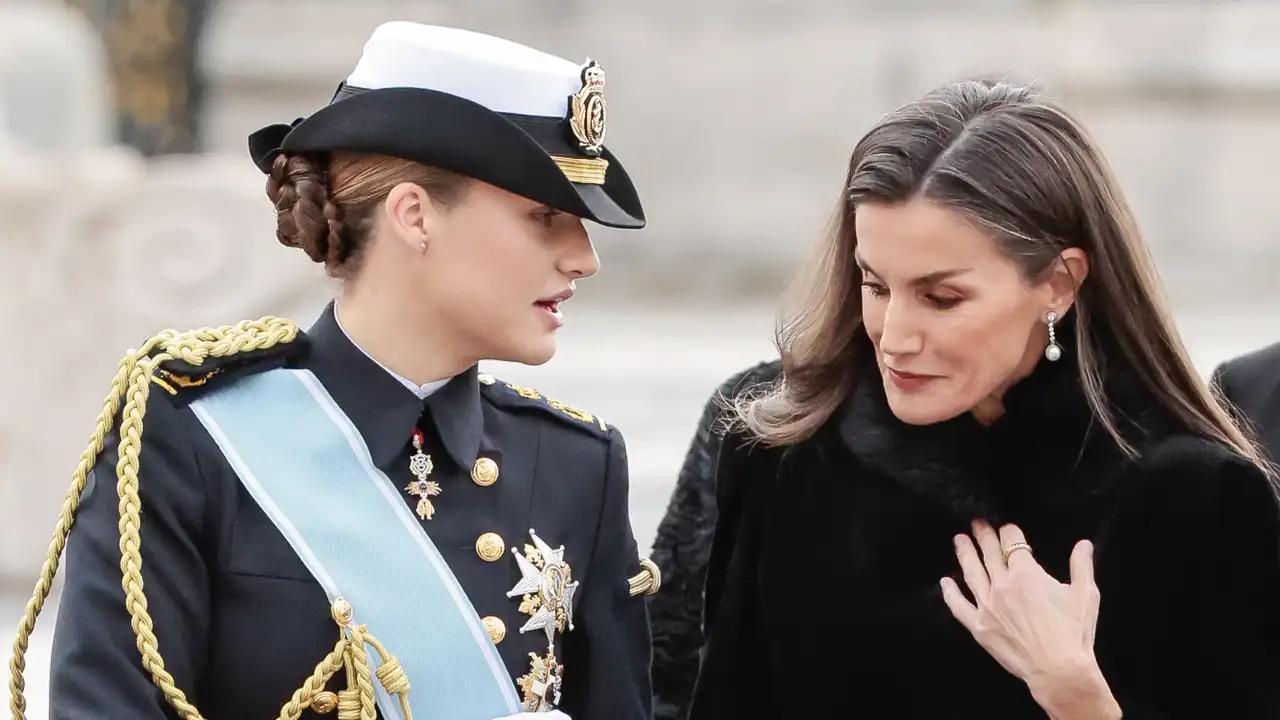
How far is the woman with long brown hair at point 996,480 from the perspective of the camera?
9.12 ft

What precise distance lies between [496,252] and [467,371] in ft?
0.74

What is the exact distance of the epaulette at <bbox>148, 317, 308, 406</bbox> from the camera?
102 inches

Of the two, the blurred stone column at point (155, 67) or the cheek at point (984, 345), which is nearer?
the cheek at point (984, 345)

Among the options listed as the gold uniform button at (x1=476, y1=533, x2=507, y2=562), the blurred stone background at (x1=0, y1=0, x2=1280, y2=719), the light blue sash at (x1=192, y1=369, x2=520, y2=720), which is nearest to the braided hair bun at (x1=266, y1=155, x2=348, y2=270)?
the light blue sash at (x1=192, y1=369, x2=520, y2=720)

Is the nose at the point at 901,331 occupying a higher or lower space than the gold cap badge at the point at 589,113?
lower

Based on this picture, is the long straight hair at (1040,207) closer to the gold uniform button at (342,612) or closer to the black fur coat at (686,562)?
the black fur coat at (686,562)

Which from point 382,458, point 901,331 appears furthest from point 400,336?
point 901,331

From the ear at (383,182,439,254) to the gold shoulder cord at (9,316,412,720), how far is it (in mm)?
314

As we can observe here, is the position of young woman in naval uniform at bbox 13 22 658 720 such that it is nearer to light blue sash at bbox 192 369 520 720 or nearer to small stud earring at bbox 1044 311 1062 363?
light blue sash at bbox 192 369 520 720

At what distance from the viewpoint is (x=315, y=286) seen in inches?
285

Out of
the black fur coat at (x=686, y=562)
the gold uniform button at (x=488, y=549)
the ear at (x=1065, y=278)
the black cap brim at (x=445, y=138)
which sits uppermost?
the black cap brim at (x=445, y=138)

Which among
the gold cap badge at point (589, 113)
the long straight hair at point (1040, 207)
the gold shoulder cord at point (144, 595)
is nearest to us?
the gold shoulder cord at point (144, 595)

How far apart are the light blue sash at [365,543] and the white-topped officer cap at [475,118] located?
40 cm

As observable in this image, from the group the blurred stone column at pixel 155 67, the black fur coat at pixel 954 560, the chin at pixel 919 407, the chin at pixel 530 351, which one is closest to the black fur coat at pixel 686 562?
the black fur coat at pixel 954 560
